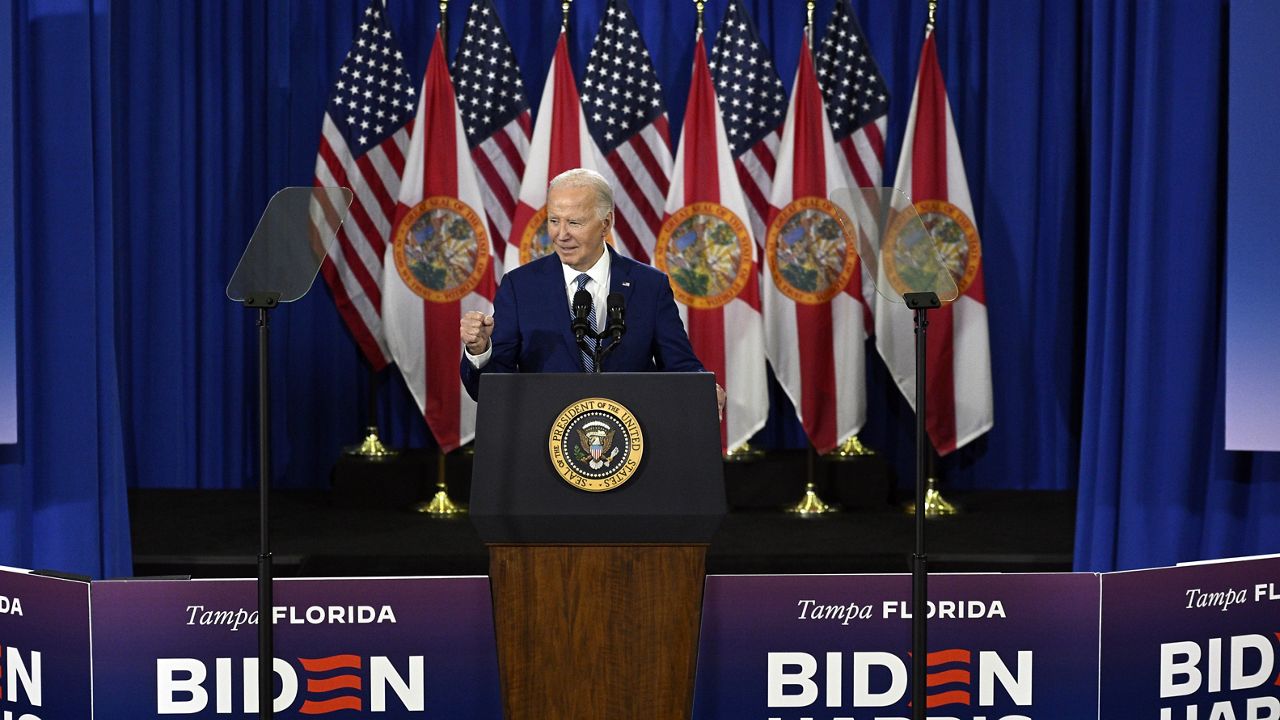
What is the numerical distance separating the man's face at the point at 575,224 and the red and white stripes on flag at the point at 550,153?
3.10m

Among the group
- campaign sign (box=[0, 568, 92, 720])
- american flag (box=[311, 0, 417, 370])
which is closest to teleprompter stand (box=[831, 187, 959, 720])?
campaign sign (box=[0, 568, 92, 720])

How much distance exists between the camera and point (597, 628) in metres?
2.59

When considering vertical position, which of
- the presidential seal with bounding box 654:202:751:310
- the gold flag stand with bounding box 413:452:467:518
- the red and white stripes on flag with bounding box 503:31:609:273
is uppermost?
the red and white stripes on flag with bounding box 503:31:609:273

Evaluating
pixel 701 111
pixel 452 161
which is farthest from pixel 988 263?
pixel 452 161

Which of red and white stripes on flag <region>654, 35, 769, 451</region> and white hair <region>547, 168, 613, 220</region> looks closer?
white hair <region>547, 168, 613, 220</region>

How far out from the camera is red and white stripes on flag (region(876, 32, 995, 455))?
6.14m

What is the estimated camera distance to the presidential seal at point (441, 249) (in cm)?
614

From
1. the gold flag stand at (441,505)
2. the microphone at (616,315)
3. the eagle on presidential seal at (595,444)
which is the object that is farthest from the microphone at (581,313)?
the gold flag stand at (441,505)

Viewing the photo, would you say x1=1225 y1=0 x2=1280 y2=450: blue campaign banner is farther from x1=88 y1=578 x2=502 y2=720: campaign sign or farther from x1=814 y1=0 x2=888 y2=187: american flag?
x1=88 y1=578 x2=502 y2=720: campaign sign

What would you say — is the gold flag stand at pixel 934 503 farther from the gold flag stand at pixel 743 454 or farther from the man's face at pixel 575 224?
the man's face at pixel 575 224

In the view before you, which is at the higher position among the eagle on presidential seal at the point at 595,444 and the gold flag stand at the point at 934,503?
the eagle on presidential seal at the point at 595,444

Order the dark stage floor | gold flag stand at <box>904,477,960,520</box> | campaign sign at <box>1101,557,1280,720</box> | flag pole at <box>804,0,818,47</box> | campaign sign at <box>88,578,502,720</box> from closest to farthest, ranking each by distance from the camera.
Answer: campaign sign at <box>88,578,502,720</box> < campaign sign at <box>1101,557,1280,720</box> < the dark stage floor < gold flag stand at <box>904,477,960,520</box> < flag pole at <box>804,0,818,47</box>

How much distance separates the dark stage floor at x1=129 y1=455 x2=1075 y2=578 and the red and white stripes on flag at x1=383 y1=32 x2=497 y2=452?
0.38 m

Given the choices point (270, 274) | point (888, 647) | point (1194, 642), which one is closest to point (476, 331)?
point (270, 274)
